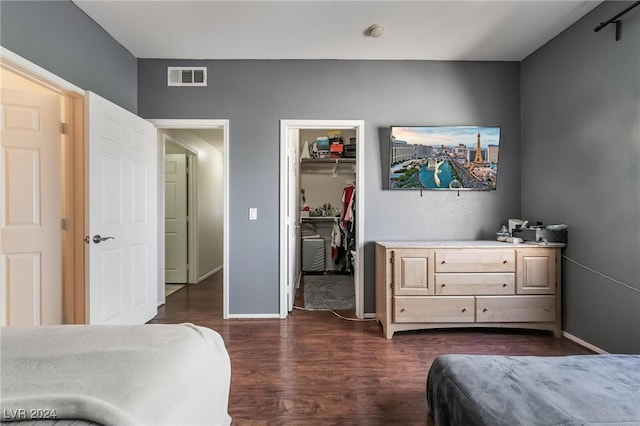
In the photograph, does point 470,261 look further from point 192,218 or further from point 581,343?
point 192,218

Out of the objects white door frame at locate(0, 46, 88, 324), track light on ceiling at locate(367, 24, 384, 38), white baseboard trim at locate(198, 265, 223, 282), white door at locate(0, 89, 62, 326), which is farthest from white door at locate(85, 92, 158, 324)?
track light on ceiling at locate(367, 24, 384, 38)

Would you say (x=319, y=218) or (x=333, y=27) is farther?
(x=319, y=218)

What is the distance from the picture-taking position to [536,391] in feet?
3.47

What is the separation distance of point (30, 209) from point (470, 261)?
3428 millimetres

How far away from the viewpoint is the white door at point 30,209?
189 cm

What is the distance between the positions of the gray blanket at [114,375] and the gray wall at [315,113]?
1.86m

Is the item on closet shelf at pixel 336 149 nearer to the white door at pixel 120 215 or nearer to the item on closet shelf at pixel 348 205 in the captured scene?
the item on closet shelf at pixel 348 205

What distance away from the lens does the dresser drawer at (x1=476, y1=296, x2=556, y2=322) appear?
2.51 metres

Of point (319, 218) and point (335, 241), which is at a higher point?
A: point (319, 218)

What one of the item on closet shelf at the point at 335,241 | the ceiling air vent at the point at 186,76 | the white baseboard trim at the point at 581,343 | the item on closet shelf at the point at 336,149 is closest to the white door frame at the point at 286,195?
the ceiling air vent at the point at 186,76

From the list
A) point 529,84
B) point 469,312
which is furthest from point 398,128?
point 469,312

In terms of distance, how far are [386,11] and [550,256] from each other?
2499 mm

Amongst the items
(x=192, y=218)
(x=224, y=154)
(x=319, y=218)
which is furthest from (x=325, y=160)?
(x=192, y=218)

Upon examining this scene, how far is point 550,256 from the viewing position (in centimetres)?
250
